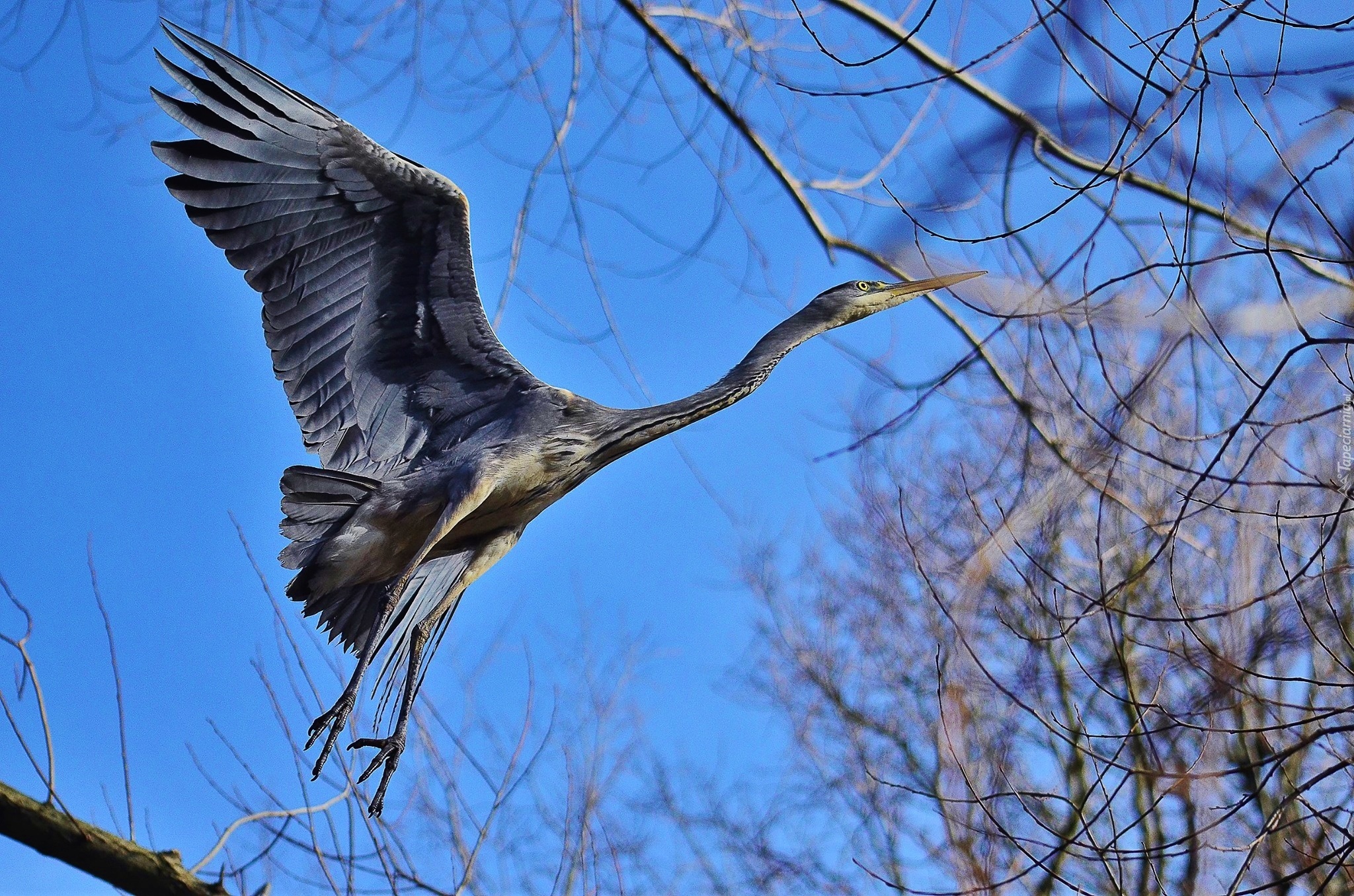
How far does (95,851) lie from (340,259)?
7.26 ft

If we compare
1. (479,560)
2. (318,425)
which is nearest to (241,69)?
(318,425)

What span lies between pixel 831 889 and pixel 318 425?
550 centimetres

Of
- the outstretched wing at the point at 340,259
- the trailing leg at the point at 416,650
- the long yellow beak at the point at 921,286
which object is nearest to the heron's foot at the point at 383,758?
the trailing leg at the point at 416,650

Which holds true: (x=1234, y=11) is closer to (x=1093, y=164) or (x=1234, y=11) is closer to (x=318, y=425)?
(x=1093, y=164)

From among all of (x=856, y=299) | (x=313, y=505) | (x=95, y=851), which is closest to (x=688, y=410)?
(x=856, y=299)

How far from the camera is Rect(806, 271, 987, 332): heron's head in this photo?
15.8ft

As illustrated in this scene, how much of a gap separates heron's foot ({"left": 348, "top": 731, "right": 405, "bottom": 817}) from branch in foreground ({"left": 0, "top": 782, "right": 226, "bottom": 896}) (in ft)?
1.90

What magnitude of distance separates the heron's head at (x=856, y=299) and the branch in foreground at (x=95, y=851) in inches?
120

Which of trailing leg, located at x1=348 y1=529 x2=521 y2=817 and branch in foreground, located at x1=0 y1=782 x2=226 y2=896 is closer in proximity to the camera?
branch in foreground, located at x1=0 y1=782 x2=226 y2=896

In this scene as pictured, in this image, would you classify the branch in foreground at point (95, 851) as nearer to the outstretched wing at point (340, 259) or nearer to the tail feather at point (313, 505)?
the tail feather at point (313, 505)

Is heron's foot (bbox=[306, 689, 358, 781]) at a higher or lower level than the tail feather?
lower

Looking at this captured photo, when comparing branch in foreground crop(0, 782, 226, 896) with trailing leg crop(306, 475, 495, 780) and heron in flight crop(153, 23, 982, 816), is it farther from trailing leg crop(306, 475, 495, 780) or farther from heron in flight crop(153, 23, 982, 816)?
heron in flight crop(153, 23, 982, 816)

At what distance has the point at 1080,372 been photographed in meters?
3.62

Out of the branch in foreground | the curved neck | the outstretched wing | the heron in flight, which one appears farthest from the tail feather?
the branch in foreground
